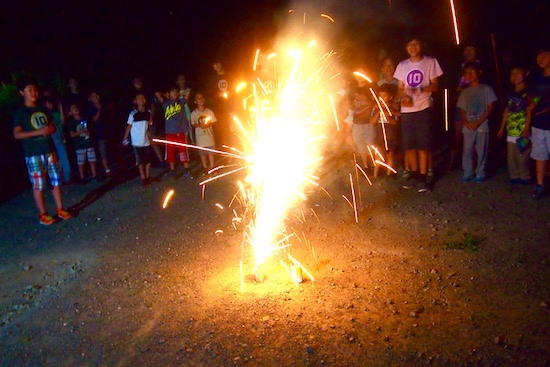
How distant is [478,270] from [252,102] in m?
5.70

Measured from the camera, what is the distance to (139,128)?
342 inches

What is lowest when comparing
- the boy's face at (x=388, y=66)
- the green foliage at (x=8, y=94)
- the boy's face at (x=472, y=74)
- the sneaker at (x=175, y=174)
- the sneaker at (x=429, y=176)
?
the sneaker at (x=429, y=176)

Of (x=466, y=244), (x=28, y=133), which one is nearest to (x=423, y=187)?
(x=466, y=244)

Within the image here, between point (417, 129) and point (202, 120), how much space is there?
398 centimetres

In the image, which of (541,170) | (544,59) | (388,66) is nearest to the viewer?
(544,59)

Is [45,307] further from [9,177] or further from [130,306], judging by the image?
[9,177]

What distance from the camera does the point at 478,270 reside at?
4656 millimetres

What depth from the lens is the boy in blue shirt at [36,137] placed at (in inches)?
272

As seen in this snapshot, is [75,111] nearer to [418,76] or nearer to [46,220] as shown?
[46,220]

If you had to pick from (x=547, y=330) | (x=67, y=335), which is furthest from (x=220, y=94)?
(x=547, y=330)

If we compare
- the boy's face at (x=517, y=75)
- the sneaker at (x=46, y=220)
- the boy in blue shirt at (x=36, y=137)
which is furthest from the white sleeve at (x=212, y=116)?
the boy's face at (x=517, y=75)

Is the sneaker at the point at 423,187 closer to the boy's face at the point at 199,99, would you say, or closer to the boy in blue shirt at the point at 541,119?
the boy in blue shirt at the point at 541,119

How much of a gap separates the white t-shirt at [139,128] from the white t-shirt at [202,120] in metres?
0.89

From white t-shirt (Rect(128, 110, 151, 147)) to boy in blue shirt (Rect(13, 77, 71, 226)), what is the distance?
1.71 m
